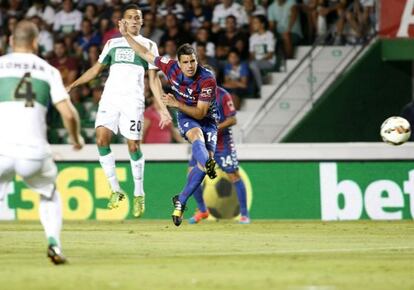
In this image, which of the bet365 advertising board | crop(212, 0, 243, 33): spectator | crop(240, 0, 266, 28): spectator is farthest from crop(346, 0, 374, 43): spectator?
the bet365 advertising board

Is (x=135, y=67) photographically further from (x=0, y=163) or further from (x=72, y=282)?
(x=72, y=282)

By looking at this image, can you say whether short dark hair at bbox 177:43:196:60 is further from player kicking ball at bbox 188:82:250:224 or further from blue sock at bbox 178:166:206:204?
player kicking ball at bbox 188:82:250:224

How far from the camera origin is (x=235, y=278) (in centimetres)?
1053

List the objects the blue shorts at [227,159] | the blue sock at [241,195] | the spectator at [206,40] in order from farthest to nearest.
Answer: the spectator at [206,40]
the blue sock at [241,195]
the blue shorts at [227,159]

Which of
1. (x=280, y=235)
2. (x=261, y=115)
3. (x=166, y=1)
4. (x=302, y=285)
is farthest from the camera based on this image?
(x=166, y=1)

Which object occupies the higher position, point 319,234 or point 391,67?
point 391,67

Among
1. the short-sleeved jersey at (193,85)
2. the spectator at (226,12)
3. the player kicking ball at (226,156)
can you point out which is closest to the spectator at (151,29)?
the spectator at (226,12)

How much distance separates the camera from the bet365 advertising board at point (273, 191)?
20297 millimetres

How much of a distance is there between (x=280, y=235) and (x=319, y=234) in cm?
56

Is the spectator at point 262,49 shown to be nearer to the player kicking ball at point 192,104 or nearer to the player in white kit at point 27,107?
the player kicking ball at point 192,104

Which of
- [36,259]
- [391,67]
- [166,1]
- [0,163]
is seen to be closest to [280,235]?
[36,259]

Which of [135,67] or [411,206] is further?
[411,206]

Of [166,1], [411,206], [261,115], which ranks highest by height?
[166,1]

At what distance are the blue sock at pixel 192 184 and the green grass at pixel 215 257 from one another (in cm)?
50
